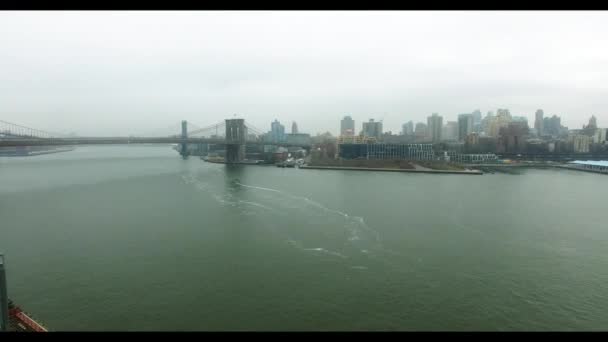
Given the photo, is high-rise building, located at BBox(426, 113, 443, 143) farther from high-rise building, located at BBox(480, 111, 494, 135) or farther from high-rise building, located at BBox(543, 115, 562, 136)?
Answer: high-rise building, located at BBox(543, 115, 562, 136)

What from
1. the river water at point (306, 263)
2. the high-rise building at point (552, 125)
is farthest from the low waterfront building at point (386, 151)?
the high-rise building at point (552, 125)

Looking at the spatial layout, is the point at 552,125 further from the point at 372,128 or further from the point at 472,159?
the point at 472,159

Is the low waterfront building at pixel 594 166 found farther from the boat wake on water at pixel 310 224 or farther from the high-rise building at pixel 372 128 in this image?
the high-rise building at pixel 372 128

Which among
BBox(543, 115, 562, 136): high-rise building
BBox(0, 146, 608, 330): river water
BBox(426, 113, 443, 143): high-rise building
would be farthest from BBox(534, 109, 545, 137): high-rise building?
BBox(0, 146, 608, 330): river water

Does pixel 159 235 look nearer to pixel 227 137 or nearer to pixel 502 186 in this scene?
pixel 502 186

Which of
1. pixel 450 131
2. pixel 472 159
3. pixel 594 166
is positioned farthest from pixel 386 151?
pixel 450 131

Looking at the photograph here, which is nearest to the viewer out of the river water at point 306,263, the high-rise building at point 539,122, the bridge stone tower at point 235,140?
the river water at point 306,263

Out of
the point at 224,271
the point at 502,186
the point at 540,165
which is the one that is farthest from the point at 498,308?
the point at 540,165
